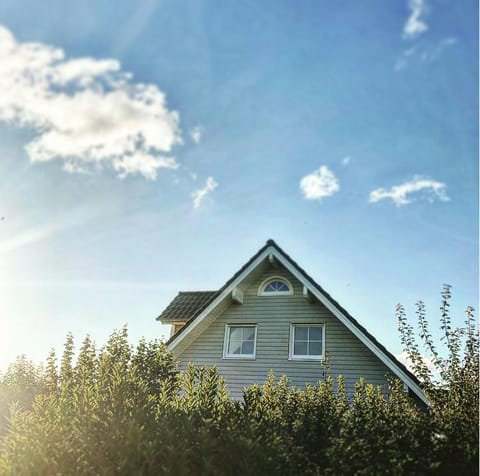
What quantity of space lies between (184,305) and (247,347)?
12.9 feet

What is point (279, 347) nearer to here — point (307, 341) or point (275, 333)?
point (275, 333)

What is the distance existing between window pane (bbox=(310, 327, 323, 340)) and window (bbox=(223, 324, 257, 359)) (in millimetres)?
1618

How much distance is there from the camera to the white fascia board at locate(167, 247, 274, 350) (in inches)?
556

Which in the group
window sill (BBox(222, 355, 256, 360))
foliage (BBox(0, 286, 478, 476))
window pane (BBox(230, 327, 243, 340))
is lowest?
foliage (BBox(0, 286, 478, 476))

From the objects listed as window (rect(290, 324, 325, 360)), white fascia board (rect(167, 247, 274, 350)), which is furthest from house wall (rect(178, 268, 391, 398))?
white fascia board (rect(167, 247, 274, 350))

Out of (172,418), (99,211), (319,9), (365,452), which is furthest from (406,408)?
(99,211)

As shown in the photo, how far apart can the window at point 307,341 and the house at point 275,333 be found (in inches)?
1.1

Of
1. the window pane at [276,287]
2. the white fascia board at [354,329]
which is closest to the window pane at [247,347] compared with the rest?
the window pane at [276,287]

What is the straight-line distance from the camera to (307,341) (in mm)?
13961

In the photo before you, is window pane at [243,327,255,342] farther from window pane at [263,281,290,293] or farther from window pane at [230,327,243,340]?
window pane at [263,281,290,293]

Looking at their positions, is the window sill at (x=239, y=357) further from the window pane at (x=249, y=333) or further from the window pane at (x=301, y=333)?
the window pane at (x=301, y=333)

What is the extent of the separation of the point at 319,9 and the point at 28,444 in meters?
7.43

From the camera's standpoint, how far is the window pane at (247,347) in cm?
1434

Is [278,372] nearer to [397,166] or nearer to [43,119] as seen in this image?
[397,166]
